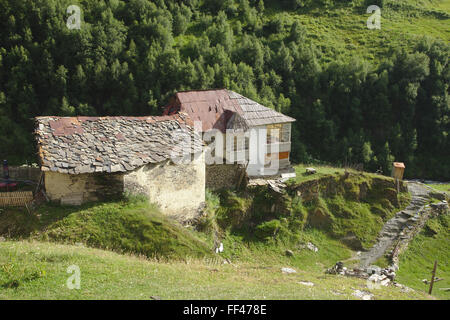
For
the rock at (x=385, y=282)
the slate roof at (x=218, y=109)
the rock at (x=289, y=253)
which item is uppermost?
the slate roof at (x=218, y=109)

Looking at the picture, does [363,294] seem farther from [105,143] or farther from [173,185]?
[105,143]

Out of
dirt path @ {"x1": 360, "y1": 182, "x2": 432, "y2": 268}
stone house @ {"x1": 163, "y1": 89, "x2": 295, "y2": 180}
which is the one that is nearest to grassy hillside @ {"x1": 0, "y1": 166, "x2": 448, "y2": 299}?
dirt path @ {"x1": 360, "y1": 182, "x2": 432, "y2": 268}

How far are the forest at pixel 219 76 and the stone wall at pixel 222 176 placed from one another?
38.6ft

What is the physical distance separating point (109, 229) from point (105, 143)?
3.66 metres

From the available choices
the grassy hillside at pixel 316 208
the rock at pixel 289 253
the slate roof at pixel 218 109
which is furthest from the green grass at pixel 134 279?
the slate roof at pixel 218 109

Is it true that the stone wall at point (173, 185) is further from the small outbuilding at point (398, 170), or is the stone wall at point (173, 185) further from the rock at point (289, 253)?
the small outbuilding at point (398, 170)

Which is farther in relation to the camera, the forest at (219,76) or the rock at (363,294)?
the forest at (219,76)

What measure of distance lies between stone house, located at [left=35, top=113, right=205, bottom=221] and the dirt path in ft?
30.1

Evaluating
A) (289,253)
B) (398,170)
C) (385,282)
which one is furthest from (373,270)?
(398,170)

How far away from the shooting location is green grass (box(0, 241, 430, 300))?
991 cm

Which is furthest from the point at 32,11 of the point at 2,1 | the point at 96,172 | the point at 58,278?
the point at 58,278

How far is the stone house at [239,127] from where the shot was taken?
20.3m

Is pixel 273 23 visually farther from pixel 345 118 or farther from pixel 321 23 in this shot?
pixel 345 118

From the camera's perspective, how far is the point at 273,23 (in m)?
45.0
